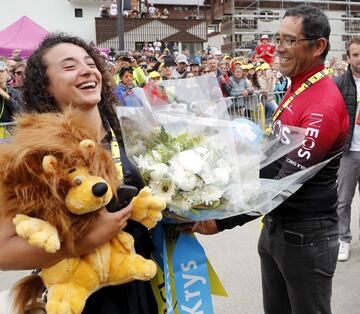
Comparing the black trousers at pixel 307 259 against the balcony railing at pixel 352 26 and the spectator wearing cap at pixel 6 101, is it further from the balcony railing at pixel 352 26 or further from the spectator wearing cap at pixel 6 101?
the balcony railing at pixel 352 26

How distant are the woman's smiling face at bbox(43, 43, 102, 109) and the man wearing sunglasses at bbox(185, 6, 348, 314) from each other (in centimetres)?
78

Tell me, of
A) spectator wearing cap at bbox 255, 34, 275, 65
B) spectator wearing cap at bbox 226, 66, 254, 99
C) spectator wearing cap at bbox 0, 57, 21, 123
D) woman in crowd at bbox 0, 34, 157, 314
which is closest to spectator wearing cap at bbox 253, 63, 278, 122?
spectator wearing cap at bbox 226, 66, 254, 99

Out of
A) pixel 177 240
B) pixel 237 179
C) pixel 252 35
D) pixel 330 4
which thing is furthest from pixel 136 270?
pixel 330 4

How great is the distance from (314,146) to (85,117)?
92 centimetres

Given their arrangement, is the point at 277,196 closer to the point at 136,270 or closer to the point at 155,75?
the point at 136,270

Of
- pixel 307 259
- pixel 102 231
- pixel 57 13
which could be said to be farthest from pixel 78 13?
pixel 102 231

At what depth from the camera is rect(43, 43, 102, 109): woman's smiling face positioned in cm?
165

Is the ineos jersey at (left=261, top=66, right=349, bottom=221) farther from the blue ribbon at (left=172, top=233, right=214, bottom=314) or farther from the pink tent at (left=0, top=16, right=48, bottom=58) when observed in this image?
the pink tent at (left=0, top=16, right=48, bottom=58)

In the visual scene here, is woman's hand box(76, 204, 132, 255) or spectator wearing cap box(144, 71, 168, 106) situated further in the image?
spectator wearing cap box(144, 71, 168, 106)

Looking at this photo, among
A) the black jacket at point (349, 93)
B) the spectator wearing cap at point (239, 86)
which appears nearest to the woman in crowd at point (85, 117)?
the black jacket at point (349, 93)

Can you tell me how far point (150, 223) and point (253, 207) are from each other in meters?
0.39

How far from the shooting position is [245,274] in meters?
3.37

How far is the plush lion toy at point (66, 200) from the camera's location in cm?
121

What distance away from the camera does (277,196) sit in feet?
5.31
